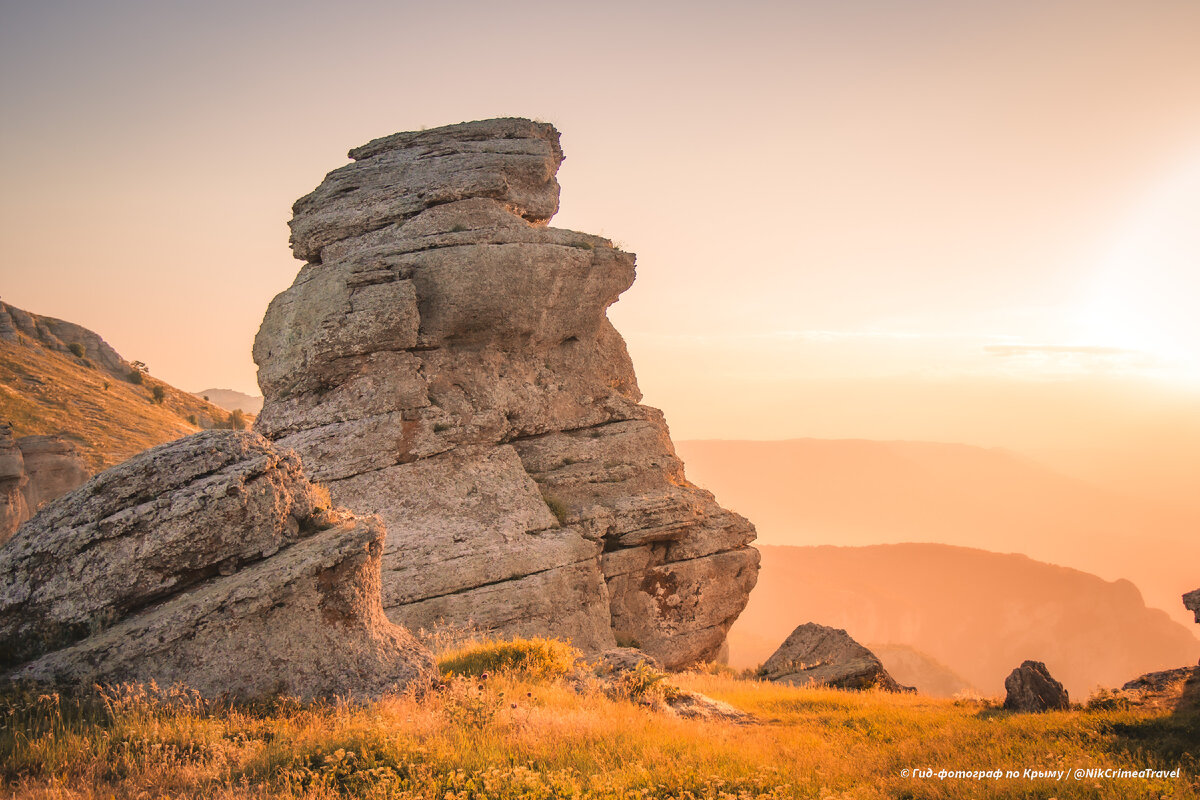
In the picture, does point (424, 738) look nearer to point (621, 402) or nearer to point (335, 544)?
point (335, 544)

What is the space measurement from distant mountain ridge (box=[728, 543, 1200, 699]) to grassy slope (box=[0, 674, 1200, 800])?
310ft

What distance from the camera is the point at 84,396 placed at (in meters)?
85.9

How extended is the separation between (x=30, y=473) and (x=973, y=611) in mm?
140924

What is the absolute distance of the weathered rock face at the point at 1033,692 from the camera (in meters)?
14.8

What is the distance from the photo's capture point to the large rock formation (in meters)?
19.3

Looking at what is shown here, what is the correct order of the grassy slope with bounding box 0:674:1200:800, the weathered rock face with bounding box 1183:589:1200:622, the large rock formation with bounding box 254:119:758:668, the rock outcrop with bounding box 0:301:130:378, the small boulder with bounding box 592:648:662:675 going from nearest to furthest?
1. the grassy slope with bounding box 0:674:1200:800
2. the small boulder with bounding box 592:648:662:675
3. the weathered rock face with bounding box 1183:589:1200:622
4. the large rock formation with bounding box 254:119:758:668
5. the rock outcrop with bounding box 0:301:130:378

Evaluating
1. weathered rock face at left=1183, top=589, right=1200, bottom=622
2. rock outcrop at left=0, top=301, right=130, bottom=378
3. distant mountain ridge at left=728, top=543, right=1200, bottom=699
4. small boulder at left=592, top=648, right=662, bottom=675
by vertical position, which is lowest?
distant mountain ridge at left=728, top=543, right=1200, bottom=699

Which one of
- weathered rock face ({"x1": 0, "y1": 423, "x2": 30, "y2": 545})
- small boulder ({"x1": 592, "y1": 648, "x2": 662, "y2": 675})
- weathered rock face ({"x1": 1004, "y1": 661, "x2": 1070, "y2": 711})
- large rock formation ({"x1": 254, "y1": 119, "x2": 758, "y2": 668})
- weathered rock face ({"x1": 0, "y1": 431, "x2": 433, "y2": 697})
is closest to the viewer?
weathered rock face ({"x1": 0, "y1": 431, "x2": 433, "y2": 697})

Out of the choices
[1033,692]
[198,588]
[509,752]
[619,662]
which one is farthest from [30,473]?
[1033,692]

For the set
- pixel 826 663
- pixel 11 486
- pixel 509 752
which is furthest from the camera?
pixel 11 486

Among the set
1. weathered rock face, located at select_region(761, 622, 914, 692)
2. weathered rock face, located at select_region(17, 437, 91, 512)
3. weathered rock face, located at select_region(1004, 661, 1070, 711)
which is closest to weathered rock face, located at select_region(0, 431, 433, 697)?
weathered rock face, located at select_region(1004, 661, 1070, 711)

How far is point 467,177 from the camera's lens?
25.6m

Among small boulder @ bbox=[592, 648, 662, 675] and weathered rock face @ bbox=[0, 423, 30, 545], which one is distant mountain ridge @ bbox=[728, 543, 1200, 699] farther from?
small boulder @ bbox=[592, 648, 662, 675]

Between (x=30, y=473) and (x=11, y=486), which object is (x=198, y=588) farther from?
(x=30, y=473)
